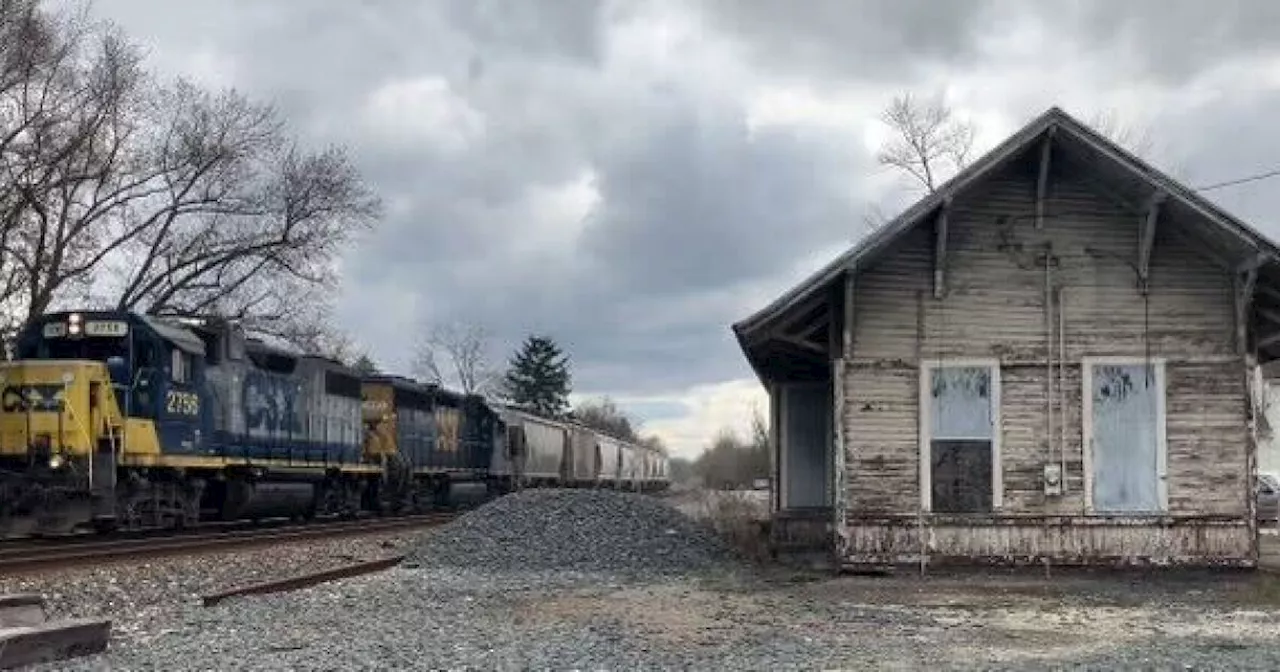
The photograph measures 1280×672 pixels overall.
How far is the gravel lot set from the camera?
10297 millimetres

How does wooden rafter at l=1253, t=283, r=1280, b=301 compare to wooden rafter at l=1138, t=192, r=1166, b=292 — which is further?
wooden rafter at l=1253, t=283, r=1280, b=301

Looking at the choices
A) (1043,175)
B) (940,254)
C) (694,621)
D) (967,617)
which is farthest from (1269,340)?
(694,621)

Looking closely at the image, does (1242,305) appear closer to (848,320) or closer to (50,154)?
(848,320)

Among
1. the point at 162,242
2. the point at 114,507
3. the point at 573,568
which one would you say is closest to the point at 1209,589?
the point at 573,568

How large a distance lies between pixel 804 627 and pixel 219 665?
5103 mm

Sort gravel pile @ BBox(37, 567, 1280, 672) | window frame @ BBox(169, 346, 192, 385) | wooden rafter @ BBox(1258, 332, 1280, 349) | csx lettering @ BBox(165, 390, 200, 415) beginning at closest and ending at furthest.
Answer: gravel pile @ BBox(37, 567, 1280, 672) < wooden rafter @ BBox(1258, 332, 1280, 349) < csx lettering @ BBox(165, 390, 200, 415) < window frame @ BBox(169, 346, 192, 385)

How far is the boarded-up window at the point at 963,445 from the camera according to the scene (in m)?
17.4

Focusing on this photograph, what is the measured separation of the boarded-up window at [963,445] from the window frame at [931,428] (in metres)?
0.03

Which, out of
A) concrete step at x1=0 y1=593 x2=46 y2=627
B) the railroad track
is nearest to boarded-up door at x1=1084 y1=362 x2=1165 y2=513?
concrete step at x1=0 y1=593 x2=46 y2=627

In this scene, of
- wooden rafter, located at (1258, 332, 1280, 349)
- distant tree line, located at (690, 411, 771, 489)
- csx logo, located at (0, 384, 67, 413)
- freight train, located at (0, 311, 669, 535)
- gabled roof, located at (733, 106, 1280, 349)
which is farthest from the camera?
distant tree line, located at (690, 411, 771, 489)

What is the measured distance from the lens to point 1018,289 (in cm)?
1759

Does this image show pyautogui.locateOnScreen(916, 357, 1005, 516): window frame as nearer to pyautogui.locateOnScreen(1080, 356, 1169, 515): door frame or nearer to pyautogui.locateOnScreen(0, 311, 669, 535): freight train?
pyautogui.locateOnScreen(1080, 356, 1169, 515): door frame

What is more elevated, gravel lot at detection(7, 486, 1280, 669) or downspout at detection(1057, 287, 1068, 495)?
downspout at detection(1057, 287, 1068, 495)

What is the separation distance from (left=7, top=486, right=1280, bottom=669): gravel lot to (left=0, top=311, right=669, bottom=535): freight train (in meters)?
4.01
